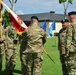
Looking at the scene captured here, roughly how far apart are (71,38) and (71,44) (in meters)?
0.17

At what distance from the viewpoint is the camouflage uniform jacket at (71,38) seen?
8.01 m

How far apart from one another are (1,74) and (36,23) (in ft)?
10.8

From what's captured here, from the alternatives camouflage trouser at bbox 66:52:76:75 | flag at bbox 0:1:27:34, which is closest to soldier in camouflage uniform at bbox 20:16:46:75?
flag at bbox 0:1:27:34

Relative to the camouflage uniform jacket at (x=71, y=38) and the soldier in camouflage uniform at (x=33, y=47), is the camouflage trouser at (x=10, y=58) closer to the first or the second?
the soldier in camouflage uniform at (x=33, y=47)

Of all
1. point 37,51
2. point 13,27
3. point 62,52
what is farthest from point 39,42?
point 13,27

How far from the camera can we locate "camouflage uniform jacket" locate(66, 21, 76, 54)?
8.01 meters

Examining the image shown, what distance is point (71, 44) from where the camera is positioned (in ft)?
26.6

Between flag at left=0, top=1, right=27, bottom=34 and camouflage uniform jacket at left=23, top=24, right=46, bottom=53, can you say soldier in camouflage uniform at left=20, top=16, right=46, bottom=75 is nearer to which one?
camouflage uniform jacket at left=23, top=24, right=46, bottom=53

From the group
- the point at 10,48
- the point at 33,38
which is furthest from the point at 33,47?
the point at 10,48

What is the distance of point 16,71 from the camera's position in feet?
41.0

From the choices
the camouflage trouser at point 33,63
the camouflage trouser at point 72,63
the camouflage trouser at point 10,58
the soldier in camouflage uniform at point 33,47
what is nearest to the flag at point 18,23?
the soldier in camouflage uniform at point 33,47

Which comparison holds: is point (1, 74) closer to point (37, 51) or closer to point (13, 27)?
point (13, 27)

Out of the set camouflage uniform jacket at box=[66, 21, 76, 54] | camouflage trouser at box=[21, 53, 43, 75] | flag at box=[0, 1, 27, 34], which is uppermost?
flag at box=[0, 1, 27, 34]

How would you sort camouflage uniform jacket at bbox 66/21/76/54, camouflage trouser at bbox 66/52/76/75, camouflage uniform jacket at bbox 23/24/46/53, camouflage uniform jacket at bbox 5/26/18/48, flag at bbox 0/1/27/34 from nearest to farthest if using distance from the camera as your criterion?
camouflage uniform jacket at bbox 66/21/76/54
camouflage trouser at bbox 66/52/76/75
camouflage uniform jacket at bbox 23/24/46/53
flag at bbox 0/1/27/34
camouflage uniform jacket at bbox 5/26/18/48
